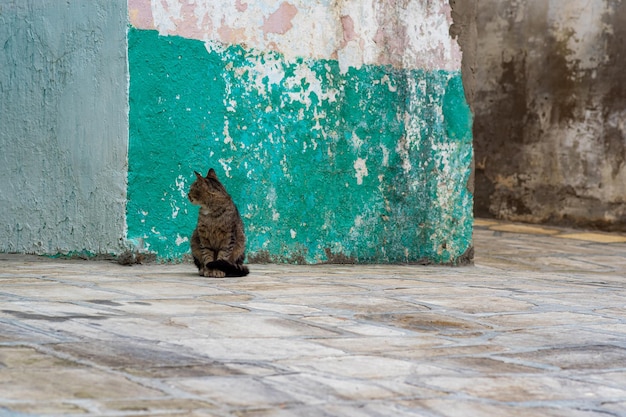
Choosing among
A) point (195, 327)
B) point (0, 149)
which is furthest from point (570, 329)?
point (0, 149)

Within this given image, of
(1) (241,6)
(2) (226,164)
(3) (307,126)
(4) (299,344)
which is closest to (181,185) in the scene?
(2) (226,164)

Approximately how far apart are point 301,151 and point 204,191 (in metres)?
1.03

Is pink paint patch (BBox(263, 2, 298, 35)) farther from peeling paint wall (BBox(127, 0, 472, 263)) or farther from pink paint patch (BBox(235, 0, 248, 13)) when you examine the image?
pink paint patch (BBox(235, 0, 248, 13))

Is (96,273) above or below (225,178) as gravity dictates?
below

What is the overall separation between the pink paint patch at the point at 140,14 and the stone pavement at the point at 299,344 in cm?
133

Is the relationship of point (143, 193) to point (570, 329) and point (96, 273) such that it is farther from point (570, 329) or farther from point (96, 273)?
point (570, 329)

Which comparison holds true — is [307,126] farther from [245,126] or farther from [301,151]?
[245,126]

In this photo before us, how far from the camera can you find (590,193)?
927 cm

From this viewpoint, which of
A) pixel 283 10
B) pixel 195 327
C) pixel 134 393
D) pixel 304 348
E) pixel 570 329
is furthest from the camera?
pixel 283 10

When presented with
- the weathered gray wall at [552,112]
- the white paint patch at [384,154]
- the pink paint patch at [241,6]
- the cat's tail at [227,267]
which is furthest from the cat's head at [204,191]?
the weathered gray wall at [552,112]

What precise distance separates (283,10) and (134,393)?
12.6ft

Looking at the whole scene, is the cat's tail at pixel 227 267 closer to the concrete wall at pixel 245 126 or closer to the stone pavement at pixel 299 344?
the stone pavement at pixel 299 344

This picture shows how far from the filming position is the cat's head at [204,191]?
5.06 m

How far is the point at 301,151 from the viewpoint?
19.4ft
